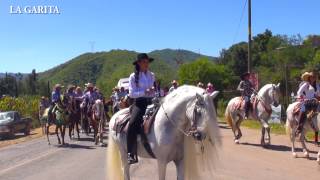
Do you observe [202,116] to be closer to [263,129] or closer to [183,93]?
[183,93]

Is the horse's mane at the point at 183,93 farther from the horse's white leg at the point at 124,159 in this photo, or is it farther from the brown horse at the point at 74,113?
the brown horse at the point at 74,113

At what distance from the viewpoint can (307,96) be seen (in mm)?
15570

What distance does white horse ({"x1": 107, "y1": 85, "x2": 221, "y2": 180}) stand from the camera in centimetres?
805

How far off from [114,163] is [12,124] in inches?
1013

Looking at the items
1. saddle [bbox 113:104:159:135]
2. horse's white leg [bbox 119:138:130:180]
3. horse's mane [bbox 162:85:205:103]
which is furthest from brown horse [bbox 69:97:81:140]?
horse's mane [bbox 162:85:205:103]

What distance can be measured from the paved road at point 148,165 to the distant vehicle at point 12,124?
1344 centimetres

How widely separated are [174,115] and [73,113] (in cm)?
1688

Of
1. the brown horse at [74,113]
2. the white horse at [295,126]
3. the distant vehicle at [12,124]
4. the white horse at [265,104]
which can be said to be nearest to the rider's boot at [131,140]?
the white horse at [295,126]

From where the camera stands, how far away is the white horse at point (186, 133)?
8.05 metres

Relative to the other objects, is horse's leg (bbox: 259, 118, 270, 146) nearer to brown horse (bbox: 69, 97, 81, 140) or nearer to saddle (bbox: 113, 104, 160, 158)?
brown horse (bbox: 69, 97, 81, 140)

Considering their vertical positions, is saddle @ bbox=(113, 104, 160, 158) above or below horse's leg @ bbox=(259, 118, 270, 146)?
above

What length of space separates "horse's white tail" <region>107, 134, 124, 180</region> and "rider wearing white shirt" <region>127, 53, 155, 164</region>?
0.51m

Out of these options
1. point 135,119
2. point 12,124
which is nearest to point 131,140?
point 135,119

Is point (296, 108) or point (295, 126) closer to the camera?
point (296, 108)
